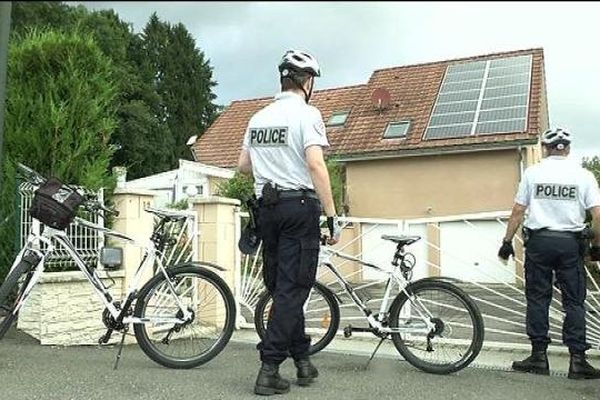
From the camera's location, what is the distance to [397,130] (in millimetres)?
22406

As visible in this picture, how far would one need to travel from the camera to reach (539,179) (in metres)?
5.19

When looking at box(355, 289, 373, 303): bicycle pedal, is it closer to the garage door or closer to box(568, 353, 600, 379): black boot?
box(568, 353, 600, 379): black boot

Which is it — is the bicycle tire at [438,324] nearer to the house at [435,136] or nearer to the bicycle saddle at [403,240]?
the bicycle saddle at [403,240]

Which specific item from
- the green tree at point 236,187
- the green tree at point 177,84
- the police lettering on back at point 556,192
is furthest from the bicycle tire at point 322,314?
the green tree at point 236,187

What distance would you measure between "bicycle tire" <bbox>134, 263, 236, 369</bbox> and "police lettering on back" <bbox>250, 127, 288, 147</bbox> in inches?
46.1

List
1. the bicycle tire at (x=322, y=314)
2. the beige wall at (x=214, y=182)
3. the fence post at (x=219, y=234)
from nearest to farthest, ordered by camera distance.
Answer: the bicycle tire at (x=322, y=314) → the fence post at (x=219, y=234) → the beige wall at (x=214, y=182)

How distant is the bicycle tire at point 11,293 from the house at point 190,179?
738 centimetres

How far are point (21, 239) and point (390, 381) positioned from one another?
3415 mm

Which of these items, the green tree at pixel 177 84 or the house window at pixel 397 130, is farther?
the house window at pixel 397 130

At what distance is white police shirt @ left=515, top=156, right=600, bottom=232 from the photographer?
5074 mm

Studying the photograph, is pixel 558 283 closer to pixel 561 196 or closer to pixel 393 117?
pixel 561 196

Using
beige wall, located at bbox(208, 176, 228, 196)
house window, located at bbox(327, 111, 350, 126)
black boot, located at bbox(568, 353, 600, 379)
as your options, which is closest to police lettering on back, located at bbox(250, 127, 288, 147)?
black boot, located at bbox(568, 353, 600, 379)

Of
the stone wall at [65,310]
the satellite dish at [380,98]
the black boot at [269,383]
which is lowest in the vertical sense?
the black boot at [269,383]

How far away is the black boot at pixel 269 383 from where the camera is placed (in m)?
4.22
